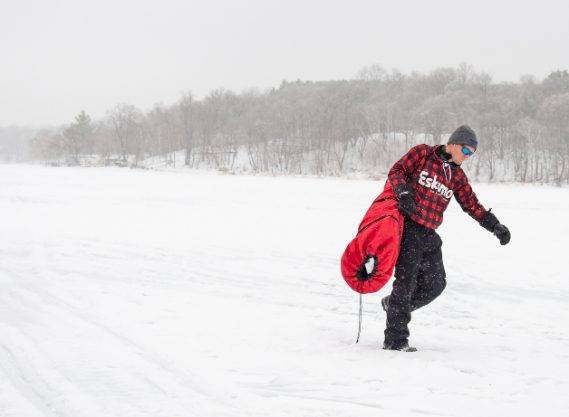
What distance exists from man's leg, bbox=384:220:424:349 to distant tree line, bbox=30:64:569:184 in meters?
45.3

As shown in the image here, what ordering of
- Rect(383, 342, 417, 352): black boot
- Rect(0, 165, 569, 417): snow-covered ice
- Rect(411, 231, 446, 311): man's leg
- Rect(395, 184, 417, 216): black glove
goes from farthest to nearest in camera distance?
Rect(411, 231, 446, 311): man's leg → Rect(383, 342, 417, 352): black boot → Rect(395, 184, 417, 216): black glove → Rect(0, 165, 569, 417): snow-covered ice

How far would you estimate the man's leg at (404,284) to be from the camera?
377 cm

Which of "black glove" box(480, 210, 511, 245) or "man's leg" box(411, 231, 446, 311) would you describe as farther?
"black glove" box(480, 210, 511, 245)

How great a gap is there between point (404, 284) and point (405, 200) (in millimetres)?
616

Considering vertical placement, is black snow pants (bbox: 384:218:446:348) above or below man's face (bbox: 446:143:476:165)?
below

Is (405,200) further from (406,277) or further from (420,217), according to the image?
(406,277)

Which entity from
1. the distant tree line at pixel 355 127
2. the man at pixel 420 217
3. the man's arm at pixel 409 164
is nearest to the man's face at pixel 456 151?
the man at pixel 420 217

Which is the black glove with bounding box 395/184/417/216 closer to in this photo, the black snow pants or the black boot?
the black snow pants

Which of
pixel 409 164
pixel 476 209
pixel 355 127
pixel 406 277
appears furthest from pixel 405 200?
pixel 355 127

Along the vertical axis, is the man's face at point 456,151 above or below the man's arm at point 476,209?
above

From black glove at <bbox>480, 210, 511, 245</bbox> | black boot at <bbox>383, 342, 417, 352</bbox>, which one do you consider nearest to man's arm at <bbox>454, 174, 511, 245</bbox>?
black glove at <bbox>480, 210, 511, 245</bbox>

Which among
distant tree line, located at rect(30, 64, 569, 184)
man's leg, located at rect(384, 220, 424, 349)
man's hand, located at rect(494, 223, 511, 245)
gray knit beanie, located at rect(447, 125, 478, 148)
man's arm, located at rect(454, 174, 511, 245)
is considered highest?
distant tree line, located at rect(30, 64, 569, 184)

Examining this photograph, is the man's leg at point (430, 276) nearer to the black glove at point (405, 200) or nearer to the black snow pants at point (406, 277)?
the black snow pants at point (406, 277)

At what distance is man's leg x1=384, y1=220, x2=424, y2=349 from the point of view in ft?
12.4
